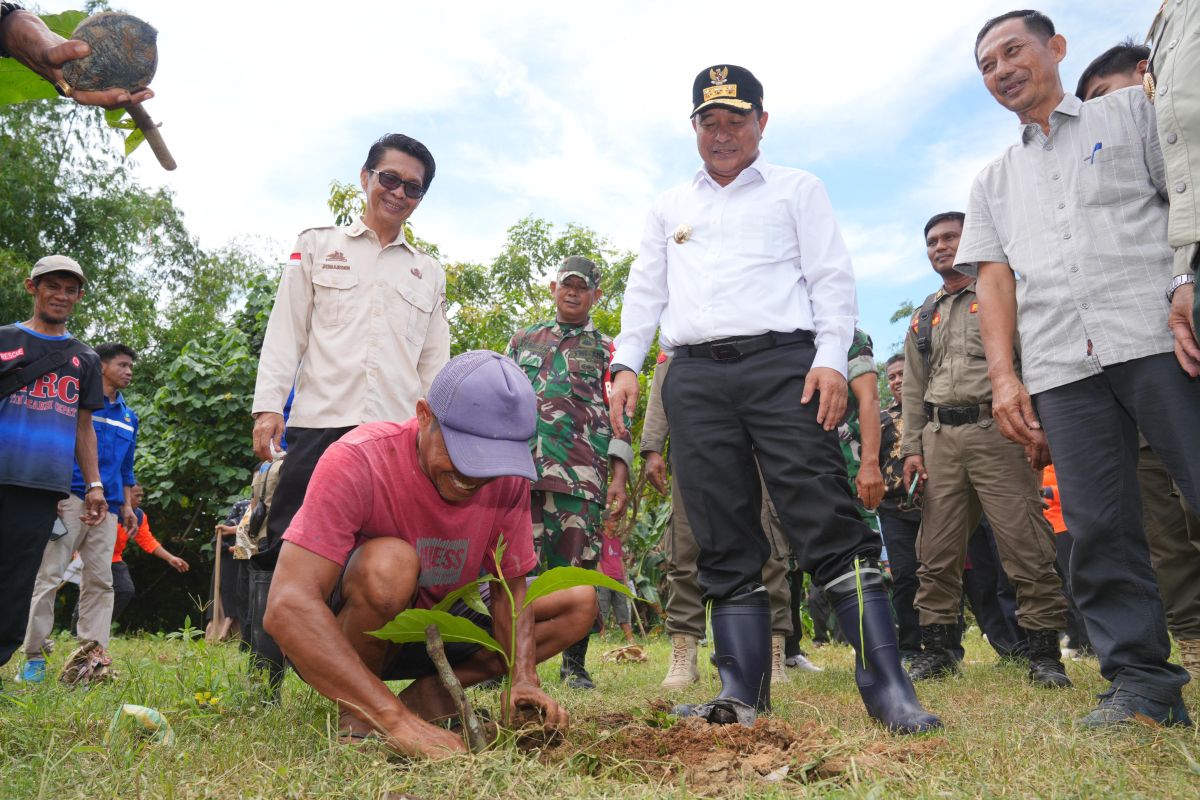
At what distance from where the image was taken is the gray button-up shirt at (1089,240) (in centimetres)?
283

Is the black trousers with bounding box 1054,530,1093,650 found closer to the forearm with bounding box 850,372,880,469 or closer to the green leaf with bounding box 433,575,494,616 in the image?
the forearm with bounding box 850,372,880,469

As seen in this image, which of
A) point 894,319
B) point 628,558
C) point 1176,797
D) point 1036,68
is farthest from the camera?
point 894,319

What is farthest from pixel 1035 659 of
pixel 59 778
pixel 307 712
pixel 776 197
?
pixel 59 778

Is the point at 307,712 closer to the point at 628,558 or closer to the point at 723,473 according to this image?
the point at 723,473

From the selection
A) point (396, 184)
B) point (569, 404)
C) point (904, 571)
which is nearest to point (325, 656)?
point (396, 184)

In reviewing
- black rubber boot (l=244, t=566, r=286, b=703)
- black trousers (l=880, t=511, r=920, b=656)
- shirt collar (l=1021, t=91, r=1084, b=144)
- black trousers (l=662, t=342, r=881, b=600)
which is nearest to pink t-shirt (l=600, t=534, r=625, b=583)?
black trousers (l=880, t=511, r=920, b=656)

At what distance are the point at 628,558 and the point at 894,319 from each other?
29.4m

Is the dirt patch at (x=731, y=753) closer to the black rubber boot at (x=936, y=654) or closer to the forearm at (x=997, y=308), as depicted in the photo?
the forearm at (x=997, y=308)

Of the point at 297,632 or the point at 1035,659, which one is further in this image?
the point at 1035,659

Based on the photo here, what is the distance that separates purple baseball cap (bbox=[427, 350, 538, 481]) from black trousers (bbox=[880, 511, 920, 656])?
381 cm

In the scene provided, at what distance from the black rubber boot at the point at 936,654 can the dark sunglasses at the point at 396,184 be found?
348cm

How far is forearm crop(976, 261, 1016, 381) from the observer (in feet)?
10.7

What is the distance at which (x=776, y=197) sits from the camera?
134 inches

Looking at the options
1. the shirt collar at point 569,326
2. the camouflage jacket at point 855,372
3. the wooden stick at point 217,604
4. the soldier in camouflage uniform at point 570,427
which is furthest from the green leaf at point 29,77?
the wooden stick at point 217,604
